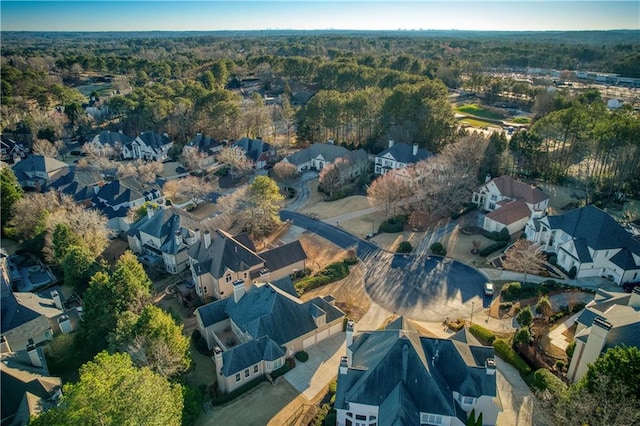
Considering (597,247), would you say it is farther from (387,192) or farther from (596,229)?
(387,192)

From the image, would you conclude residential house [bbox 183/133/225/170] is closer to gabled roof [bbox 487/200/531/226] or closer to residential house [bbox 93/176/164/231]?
residential house [bbox 93/176/164/231]

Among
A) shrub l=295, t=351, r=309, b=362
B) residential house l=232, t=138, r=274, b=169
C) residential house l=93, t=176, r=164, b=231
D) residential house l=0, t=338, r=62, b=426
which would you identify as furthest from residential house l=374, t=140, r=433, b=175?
residential house l=0, t=338, r=62, b=426

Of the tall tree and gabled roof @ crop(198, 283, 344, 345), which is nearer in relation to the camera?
the tall tree

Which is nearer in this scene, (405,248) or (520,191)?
(405,248)

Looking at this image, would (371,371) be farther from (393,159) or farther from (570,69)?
(570,69)

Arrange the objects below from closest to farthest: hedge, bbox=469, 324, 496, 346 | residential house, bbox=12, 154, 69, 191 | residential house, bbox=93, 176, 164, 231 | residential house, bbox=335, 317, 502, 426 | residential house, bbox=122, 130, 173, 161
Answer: residential house, bbox=335, 317, 502, 426
hedge, bbox=469, 324, 496, 346
residential house, bbox=93, 176, 164, 231
residential house, bbox=12, 154, 69, 191
residential house, bbox=122, 130, 173, 161

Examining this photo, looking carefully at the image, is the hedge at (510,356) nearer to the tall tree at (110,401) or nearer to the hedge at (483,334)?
the hedge at (483,334)

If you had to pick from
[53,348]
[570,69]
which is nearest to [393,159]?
[53,348]

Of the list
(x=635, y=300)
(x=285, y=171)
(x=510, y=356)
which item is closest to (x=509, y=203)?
(x=635, y=300)
